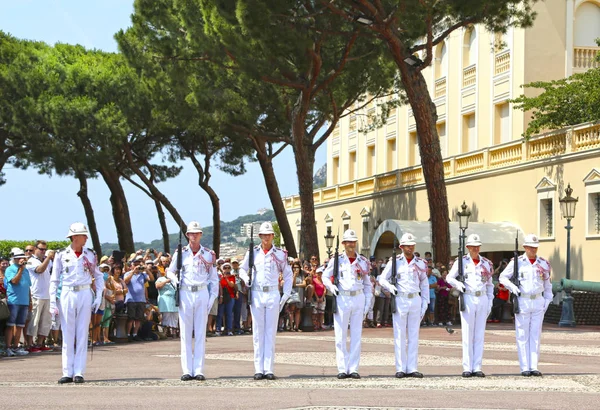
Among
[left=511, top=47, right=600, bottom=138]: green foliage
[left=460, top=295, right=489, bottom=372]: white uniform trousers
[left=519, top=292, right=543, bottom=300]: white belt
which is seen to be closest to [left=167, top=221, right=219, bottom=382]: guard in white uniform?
[left=460, top=295, right=489, bottom=372]: white uniform trousers

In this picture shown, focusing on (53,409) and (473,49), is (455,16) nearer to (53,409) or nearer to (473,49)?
(473,49)

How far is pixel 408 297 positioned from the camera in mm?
15781

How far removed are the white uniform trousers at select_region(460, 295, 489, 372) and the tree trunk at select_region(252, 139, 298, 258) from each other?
27.9 meters

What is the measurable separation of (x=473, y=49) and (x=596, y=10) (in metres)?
5.59

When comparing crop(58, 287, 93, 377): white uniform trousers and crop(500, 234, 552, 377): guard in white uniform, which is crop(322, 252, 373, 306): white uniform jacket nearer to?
crop(500, 234, 552, 377): guard in white uniform

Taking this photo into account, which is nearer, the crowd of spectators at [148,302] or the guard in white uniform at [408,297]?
the guard in white uniform at [408,297]

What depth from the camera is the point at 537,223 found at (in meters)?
38.0

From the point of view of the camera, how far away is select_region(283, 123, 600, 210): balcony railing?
1385 inches

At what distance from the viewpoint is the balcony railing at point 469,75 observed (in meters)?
46.8

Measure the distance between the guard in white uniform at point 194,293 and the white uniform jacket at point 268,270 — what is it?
493 mm

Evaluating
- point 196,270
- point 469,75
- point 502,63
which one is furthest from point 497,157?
point 196,270

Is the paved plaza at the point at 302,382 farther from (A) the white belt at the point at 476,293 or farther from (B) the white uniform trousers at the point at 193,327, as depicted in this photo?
(A) the white belt at the point at 476,293

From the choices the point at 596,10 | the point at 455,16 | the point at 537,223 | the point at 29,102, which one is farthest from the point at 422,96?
the point at 29,102

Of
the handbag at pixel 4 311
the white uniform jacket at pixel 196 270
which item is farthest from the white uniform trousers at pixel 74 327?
the handbag at pixel 4 311
